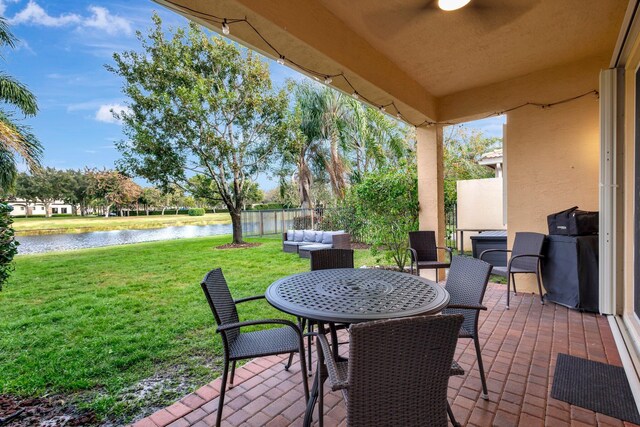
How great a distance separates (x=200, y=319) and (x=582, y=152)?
4.95 m

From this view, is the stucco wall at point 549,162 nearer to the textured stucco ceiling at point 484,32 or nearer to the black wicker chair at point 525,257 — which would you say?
the black wicker chair at point 525,257

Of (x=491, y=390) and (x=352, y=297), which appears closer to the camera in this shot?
(x=352, y=297)

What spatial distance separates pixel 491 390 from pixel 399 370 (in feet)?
4.62

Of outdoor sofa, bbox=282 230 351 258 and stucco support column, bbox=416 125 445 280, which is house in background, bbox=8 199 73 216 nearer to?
outdoor sofa, bbox=282 230 351 258

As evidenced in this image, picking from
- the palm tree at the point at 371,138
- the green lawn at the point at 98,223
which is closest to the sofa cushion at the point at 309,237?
the palm tree at the point at 371,138

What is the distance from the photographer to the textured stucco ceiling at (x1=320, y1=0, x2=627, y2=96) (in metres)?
2.54

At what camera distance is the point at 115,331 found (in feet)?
10.6

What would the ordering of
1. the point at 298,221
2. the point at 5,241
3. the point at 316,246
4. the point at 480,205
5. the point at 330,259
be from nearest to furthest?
the point at 5,241, the point at 330,259, the point at 480,205, the point at 316,246, the point at 298,221

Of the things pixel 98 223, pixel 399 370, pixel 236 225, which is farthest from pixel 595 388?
pixel 98 223

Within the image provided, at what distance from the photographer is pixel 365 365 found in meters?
1.02

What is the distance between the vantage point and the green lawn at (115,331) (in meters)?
2.16

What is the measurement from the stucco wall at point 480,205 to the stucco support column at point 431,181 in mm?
2979

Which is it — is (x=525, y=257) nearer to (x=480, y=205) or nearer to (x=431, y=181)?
(x=431, y=181)

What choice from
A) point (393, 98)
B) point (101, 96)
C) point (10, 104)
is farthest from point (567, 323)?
point (101, 96)
